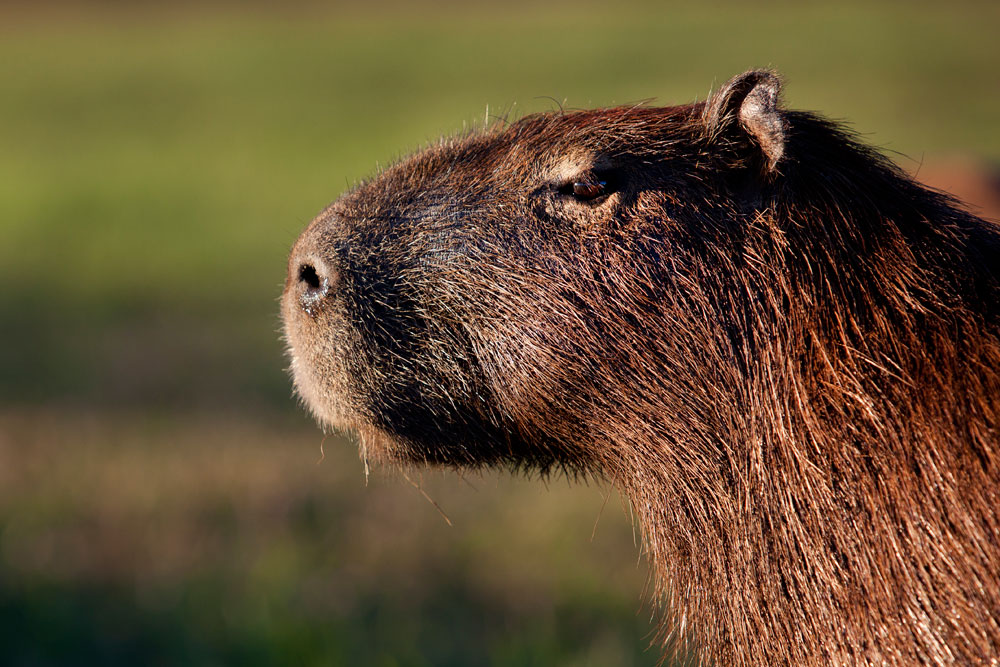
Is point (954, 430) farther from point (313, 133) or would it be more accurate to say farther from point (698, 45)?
point (698, 45)

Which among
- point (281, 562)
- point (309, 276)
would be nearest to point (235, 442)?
point (281, 562)

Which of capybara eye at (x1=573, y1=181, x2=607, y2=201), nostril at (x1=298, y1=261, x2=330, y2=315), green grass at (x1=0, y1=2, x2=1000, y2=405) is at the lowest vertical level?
green grass at (x1=0, y1=2, x2=1000, y2=405)

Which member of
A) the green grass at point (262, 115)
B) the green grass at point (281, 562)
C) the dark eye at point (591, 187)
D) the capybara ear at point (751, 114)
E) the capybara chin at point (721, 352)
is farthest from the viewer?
the green grass at point (262, 115)

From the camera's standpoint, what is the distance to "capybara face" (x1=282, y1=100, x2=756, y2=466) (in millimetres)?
2006

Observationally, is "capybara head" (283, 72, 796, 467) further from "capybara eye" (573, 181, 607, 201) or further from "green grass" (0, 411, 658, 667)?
"green grass" (0, 411, 658, 667)

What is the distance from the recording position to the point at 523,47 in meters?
19.3

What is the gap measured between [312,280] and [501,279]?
0.40 m

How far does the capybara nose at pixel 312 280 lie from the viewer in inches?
83.4

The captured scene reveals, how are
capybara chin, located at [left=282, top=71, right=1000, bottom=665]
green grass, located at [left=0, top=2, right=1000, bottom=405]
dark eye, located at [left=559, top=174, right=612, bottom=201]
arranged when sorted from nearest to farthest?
capybara chin, located at [left=282, top=71, right=1000, bottom=665] < dark eye, located at [left=559, top=174, right=612, bottom=201] < green grass, located at [left=0, top=2, right=1000, bottom=405]

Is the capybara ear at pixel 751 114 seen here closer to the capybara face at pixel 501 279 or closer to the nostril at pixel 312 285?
the capybara face at pixel 501 279

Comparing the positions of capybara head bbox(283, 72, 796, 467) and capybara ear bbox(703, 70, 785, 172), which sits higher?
capybara ear bbox(703, 70, 785, 172)

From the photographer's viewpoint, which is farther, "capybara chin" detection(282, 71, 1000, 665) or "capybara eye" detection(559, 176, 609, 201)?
"capybara eye" detection(559, 176, 609, 201)

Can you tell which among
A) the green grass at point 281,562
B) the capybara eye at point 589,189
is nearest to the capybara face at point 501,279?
the capybara eye at point 589,189

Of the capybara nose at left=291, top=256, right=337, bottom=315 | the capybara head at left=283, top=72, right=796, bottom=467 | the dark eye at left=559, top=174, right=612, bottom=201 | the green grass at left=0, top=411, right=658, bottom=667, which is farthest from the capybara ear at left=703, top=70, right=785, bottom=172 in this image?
the green grass at left=0, top=411, right=658, bottom=667
